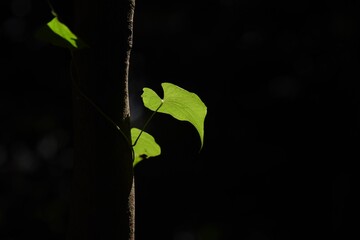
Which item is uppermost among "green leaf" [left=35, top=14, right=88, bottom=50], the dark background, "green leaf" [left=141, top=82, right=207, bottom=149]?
"green leaf" [left=35, top=14, right=88, bottom=50]

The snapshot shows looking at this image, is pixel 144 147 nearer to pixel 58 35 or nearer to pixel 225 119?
pixel 58 35

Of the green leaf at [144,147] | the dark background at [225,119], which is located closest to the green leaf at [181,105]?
the green leaf at [144,147]

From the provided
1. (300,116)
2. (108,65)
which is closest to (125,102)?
(108,65)

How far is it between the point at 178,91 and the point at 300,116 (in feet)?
4.78

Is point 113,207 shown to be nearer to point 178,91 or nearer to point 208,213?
point 178,91

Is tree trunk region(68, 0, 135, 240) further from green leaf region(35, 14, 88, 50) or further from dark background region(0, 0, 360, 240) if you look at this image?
dark background region(0, 0, 360, 240)

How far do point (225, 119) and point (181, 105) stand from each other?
1367 millimetres

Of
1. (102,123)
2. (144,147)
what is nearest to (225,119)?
(144,147)

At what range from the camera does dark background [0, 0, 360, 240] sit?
1.85 metres

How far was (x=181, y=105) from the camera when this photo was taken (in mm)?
574

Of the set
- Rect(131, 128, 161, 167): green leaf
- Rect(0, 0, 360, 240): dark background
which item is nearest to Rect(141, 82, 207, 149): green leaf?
Rect(131, 128, 161, 167): green leaf

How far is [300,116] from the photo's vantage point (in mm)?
1953

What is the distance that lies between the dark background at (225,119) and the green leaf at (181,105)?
1.22 metres

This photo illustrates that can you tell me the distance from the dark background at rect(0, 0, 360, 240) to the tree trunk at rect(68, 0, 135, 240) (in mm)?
1295
